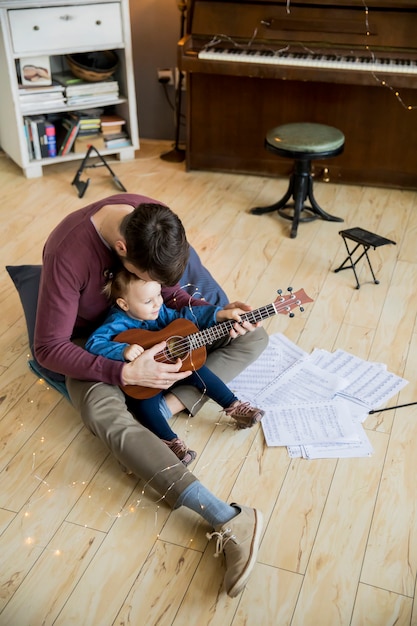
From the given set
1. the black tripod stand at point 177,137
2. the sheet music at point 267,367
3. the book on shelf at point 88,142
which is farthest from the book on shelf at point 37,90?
the sheet music at point 267,367

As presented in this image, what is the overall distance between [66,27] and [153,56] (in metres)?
Result: 0.66

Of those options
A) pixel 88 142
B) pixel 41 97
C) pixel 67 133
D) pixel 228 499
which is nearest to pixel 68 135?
pixel 67 133

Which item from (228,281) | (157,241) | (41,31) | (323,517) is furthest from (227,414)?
(41,31)

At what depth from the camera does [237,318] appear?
2.01 m

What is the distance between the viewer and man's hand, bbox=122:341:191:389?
6.30ft

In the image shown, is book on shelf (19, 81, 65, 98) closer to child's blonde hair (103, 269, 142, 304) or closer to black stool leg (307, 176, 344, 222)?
black stool leg (307, 176, 344, 222)

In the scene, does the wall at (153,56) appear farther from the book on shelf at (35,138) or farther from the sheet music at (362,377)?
the sheet music at (362,377)

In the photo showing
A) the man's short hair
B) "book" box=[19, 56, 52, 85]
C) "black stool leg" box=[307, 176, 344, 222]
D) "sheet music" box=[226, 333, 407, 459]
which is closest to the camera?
the man's short hair

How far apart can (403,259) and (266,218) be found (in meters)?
0.68

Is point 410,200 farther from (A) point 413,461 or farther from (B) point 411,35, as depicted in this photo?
(A) point 413,461

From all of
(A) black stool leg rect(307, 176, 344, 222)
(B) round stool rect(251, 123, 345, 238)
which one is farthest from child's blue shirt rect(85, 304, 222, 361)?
(A) black stool leg rect(307, 176, 344, 222)

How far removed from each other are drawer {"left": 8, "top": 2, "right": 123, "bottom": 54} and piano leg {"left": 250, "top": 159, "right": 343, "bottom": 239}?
1143 millimetres

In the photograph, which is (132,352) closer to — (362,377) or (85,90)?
(362,377)

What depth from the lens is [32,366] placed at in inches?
91.0
